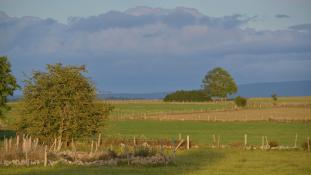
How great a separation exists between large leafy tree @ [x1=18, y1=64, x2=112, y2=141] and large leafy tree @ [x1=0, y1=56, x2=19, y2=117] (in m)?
17.8

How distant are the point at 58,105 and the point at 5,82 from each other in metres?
20.6

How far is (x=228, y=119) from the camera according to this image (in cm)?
10206

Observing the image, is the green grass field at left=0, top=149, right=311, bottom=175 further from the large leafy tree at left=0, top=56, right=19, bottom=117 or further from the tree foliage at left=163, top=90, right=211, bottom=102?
the tree foliage at left=163, top=90, right=211, bottom=102

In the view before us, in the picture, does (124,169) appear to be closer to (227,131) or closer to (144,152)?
(144,152)

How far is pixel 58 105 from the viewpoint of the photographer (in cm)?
4347

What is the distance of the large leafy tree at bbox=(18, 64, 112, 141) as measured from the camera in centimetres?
4328

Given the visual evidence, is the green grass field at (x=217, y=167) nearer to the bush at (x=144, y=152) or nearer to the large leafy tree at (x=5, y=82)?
the bush at (x=144, y=152)

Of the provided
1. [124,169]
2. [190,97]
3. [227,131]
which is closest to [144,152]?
[124,169]

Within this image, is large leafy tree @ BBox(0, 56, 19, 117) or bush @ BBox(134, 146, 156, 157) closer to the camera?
bush @ BBox(134, 146, 156, 157)

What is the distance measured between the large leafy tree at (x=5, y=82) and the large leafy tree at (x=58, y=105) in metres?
17.8

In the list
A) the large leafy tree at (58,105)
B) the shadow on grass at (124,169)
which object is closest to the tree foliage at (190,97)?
the large leafy tree at (58,105)

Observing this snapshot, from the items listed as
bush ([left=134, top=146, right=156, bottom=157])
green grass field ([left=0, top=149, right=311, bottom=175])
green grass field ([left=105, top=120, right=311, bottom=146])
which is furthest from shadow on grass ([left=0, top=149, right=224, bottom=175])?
green grass field ([left=105, top=120, right=311, bottom=146])

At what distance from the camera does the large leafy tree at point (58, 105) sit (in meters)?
43.3

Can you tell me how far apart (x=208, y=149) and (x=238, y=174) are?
786 inches
